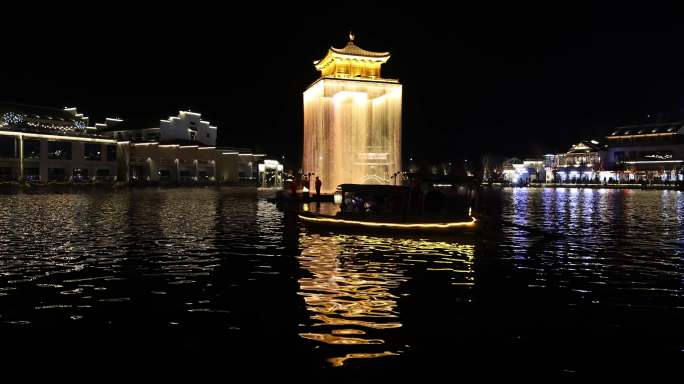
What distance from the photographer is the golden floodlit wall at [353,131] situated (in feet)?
153

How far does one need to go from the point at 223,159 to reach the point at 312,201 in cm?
5267

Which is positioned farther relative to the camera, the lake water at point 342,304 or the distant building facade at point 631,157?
the distant building facade at point 631,157

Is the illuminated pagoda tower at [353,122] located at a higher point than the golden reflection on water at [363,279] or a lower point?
higher

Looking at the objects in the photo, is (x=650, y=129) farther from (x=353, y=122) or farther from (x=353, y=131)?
(x=353, y=131)

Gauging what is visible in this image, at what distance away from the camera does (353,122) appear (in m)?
49.2

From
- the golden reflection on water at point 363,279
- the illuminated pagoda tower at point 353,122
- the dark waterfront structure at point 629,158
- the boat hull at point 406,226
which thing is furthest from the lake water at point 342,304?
the dark waterfront structure at point 629,158

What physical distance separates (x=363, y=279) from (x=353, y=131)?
3750 cm

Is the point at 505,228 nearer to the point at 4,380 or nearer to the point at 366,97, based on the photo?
the point at 4,380

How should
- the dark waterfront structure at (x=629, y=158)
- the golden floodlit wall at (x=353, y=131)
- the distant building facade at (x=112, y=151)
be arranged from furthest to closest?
the dark waterfront structure at (x=629, y=158) < the distant building facade at (x=112, y=151) < the golden floodlit wall at (x=353, y=131)

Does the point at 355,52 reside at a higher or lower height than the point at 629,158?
higher

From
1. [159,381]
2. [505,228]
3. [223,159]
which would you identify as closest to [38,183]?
[223,159]

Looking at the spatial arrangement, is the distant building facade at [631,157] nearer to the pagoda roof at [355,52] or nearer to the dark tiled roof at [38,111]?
the pagoda roof at [355,52]

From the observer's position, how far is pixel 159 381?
6387mm

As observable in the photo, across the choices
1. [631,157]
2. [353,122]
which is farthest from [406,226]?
[631,157]
